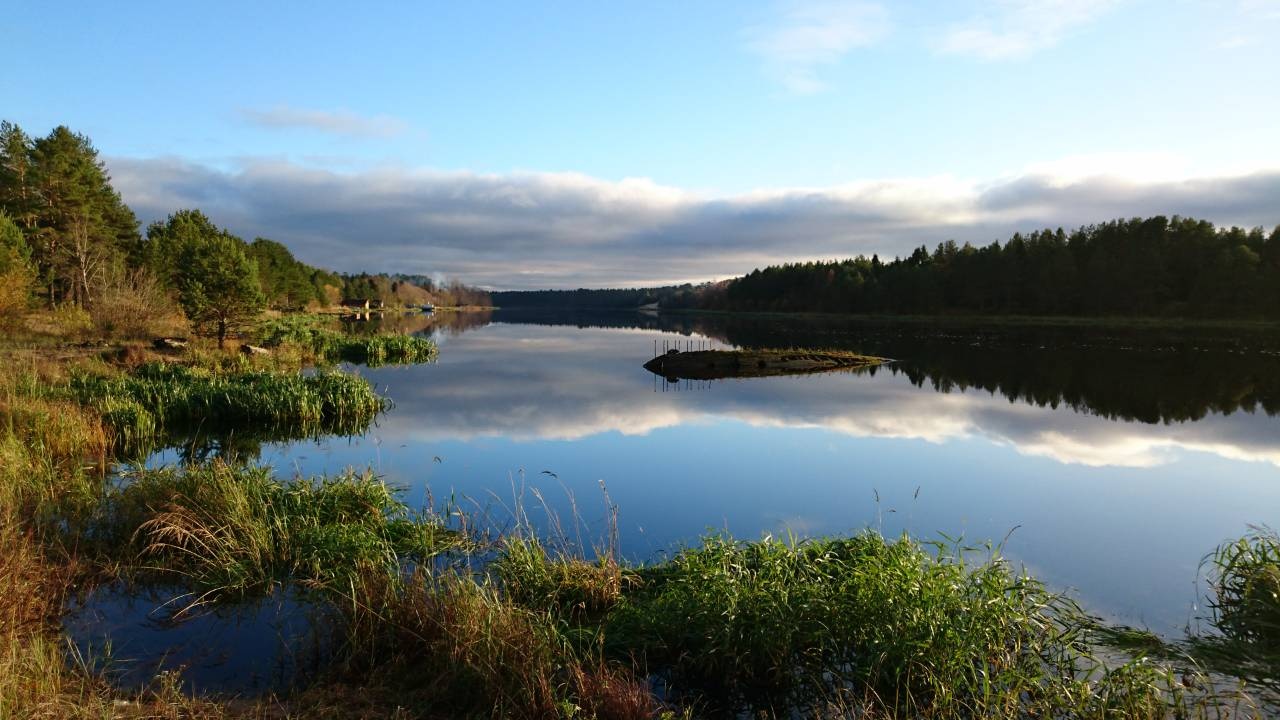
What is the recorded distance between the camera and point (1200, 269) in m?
93.5

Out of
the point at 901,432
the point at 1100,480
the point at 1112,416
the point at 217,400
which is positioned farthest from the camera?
the point at 1112,416

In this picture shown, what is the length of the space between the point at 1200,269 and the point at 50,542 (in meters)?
128

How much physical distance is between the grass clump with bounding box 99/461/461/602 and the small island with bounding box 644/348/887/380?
35.3 metres

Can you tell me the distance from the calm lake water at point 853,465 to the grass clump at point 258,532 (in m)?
0.81

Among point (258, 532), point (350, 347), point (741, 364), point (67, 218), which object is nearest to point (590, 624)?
point (258, 532)

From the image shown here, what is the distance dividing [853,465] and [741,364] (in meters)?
29.4

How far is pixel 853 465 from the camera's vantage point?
19781mm

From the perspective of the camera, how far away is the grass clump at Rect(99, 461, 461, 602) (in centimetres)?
927

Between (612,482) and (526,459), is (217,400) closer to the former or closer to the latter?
(526,459)

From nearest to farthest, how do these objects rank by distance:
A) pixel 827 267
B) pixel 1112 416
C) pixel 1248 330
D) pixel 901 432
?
1. pixel 901 432
2. pixel 1112 416
3. pixel 1248 330
4. pixel 827 267

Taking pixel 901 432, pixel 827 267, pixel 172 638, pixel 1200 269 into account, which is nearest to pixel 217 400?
pixel 172 638

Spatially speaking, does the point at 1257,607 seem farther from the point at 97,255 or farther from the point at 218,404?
the point at 97,255

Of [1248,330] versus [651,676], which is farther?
[1248,330]

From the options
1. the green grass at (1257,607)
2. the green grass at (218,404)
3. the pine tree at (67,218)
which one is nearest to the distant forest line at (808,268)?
the pine tree at (67,218)
